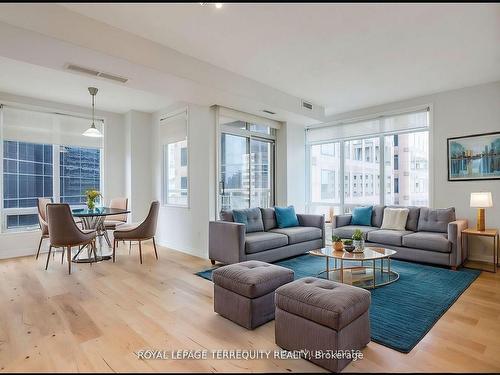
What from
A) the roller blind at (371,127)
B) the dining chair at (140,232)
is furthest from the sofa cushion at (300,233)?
the roller blind at (371,127)

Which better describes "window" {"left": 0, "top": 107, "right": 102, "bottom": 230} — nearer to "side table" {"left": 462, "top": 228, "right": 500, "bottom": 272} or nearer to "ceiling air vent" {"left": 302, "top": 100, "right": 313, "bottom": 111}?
"ceiling air vent" {"left": 302, "top": 100, "right": 313, "bottom": 111}

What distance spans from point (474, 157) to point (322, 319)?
427 cm

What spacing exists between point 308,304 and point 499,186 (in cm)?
419

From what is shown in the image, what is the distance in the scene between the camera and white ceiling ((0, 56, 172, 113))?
3.95 m

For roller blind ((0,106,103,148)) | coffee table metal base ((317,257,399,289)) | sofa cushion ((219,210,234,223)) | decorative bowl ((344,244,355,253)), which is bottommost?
coffee table metal base ((317,257,399,289))

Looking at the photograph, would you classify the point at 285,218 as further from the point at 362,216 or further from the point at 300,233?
the point at 362,216

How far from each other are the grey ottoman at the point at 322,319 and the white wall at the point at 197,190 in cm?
287

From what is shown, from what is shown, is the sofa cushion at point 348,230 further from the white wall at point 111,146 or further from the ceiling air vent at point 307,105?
the white wall at point 111,146

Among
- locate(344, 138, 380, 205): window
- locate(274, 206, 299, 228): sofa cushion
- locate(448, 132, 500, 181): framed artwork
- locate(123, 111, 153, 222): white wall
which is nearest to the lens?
locate(448, 132, 500, 181): framed artwork

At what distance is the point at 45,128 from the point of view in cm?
532

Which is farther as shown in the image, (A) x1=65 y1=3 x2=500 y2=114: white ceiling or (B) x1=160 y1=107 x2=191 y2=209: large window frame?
(B) x1=160 y1=107 x2=191 y2=209: large window frame

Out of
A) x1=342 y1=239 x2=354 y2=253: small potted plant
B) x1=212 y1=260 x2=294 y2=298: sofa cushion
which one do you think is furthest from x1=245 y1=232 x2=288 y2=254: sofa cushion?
x1=212 y1=260 x2=294 y2=298: sofa cushion

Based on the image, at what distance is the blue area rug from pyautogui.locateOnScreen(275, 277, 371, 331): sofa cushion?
0.46 metres

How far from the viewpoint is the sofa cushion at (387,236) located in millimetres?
4461
